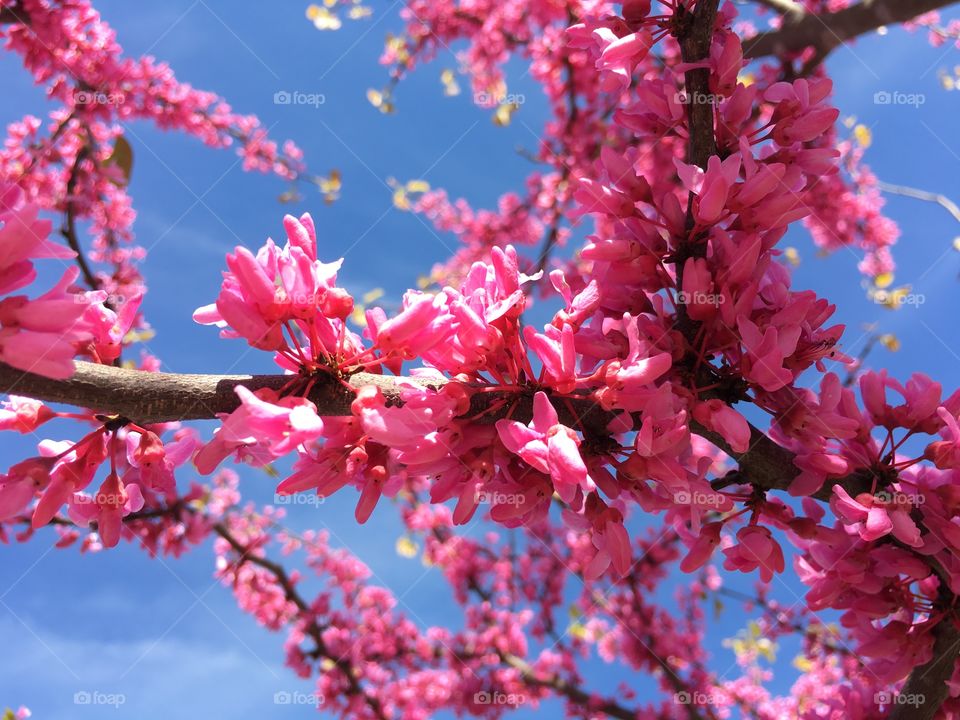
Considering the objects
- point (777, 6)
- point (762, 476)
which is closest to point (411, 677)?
point (762, 476)

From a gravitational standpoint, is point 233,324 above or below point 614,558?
above

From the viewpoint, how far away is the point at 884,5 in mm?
3223

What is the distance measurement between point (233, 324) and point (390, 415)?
350 mm

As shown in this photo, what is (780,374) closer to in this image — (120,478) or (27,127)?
(120,478)

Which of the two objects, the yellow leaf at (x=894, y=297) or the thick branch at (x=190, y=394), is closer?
the thick branch at (x=190, y=394)
